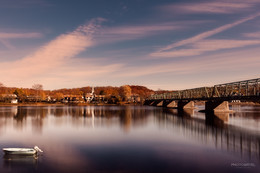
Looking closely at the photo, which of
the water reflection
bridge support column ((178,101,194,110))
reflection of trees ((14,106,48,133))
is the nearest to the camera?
reflection of trees ((14,106,48,133))

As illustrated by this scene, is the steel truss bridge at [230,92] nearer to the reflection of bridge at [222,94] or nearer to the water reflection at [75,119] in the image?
the reflection of bridge at [222,94]

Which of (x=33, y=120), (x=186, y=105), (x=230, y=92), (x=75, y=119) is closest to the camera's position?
(x=33, y=120)

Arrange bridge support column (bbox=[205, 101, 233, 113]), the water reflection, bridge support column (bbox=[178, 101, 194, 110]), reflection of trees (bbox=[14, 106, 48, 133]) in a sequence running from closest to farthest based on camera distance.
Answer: reflection of trees (bbox=[14, 106, 48, 133]), the water reflection, bridge support column (bbox=[205, 101, 233, 113]), bridge support column (bbox=[178, 101, 194, 110])

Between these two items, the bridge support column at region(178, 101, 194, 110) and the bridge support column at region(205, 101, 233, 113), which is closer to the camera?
the bridge support column at region(205, 101, 233, 113)

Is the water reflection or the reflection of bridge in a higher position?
the reflection of bridge

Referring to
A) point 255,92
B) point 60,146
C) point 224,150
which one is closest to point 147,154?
point 224,150

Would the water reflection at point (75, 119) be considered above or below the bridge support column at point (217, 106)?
below

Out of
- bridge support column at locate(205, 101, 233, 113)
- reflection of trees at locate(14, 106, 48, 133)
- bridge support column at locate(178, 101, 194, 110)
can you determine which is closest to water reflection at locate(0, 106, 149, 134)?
reflection of trees at locate(14, 106, 48, 133)

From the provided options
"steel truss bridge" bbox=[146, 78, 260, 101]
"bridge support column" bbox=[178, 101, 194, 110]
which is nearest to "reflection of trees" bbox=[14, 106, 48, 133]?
"steel truss bridge" bbox=[146, 78, 260, 101]

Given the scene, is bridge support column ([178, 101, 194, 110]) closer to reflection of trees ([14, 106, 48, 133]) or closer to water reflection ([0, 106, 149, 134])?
water reflection ([0, 106, 149, 134])

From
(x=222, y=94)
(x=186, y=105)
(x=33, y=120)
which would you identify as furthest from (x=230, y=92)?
(x=33, y=120)

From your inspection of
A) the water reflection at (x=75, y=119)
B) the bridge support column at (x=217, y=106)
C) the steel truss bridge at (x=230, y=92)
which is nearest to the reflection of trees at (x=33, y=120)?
the water reflection at (x=75, y=119)

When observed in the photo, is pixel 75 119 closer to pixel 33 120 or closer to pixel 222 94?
pixel 33 120

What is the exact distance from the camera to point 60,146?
3089 cm
